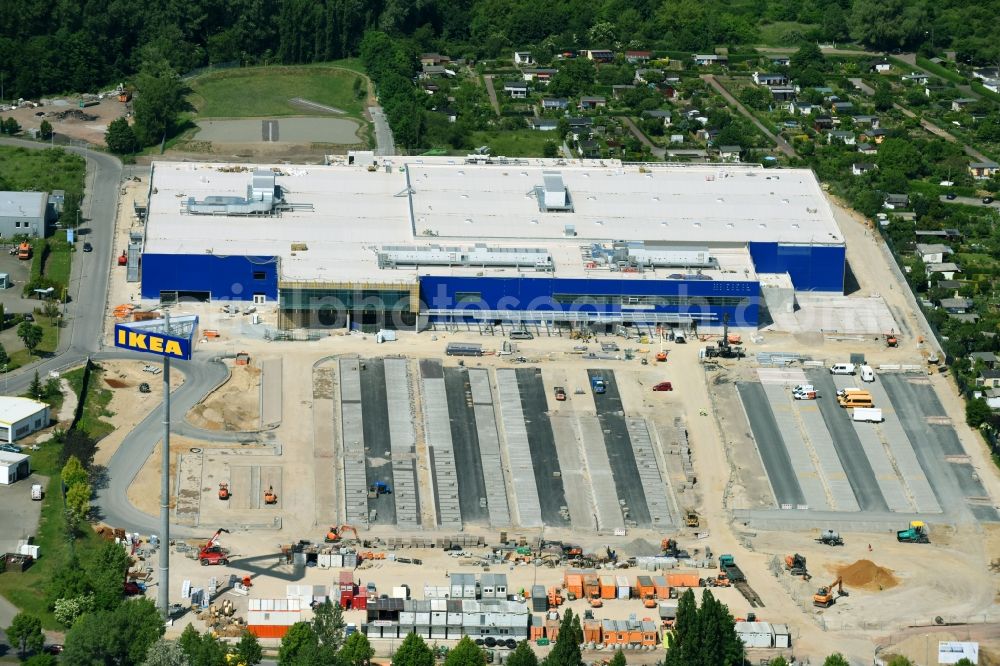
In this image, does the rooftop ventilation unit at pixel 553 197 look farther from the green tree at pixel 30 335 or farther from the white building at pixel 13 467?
the white building at pixel 13 467

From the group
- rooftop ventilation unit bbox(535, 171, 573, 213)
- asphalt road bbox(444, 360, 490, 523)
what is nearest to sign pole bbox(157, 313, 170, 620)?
asphalt road bbox(444, 360, 490, 523)

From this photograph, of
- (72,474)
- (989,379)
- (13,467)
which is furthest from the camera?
(989,379)

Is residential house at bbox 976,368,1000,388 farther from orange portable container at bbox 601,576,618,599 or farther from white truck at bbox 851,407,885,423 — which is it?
orange portable container at bbox 601,576,618,599

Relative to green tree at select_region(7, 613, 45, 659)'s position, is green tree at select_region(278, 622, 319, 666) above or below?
above

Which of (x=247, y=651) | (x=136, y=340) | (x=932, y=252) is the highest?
(x=136, y=340)

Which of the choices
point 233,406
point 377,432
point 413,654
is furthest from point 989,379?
point 413,654

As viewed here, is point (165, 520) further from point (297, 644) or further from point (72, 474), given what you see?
point (297, 644)
